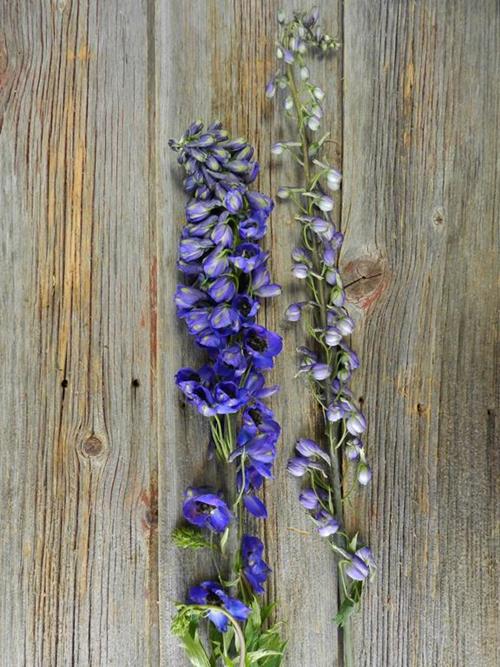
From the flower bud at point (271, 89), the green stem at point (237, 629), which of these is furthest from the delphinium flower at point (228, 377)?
the flower bud at point (271, 89)

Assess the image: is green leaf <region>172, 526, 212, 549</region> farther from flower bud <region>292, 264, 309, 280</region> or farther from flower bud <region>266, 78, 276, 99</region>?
flower bud <region>266, 78, 276, 99</region>

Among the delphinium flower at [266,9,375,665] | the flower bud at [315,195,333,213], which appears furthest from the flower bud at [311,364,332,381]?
the flower bud at [315,195,333,213]

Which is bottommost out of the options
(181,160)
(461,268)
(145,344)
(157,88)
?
(145,344)

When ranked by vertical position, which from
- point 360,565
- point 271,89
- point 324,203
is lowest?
point 360,565

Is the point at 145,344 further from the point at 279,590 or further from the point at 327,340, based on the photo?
the point at 279,590

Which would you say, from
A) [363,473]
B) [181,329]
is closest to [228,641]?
[363,473]

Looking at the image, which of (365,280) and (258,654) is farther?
(365,280)

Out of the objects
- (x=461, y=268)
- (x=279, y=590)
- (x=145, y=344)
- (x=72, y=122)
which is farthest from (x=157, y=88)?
(x=279, y=590)

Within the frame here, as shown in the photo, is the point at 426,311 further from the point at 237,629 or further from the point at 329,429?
the point at 237,629
